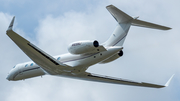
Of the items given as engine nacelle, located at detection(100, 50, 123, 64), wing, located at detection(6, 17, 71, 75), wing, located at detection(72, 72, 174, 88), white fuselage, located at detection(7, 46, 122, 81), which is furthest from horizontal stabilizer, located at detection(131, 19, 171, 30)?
wing, located at detection(6, 17, 71, 75)

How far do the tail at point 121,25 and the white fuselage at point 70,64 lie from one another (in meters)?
1.16

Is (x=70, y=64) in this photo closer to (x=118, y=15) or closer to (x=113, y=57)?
(x=113, y=57)

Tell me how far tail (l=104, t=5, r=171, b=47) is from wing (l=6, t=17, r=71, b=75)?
4.24m

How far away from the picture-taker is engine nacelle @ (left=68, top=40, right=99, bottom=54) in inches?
923

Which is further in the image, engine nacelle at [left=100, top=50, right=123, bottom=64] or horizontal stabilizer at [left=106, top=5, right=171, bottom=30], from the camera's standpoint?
engine nacelle at [left=100, top=50, right=123, bottom=64]

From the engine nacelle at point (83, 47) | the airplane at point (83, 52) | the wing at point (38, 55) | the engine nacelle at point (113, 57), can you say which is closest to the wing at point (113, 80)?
the airplane at point (83, 52)

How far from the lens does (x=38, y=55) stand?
2461 centimetres

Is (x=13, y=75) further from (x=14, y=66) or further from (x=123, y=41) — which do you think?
(x=123, y=41)

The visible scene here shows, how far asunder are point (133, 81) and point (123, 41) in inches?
225

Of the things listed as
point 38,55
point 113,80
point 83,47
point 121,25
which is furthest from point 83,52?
point 113,80

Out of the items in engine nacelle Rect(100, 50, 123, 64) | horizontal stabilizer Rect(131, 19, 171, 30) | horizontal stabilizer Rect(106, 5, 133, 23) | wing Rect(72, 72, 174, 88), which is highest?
horizontal stabilizer Rect(106, 5, 133, 23)

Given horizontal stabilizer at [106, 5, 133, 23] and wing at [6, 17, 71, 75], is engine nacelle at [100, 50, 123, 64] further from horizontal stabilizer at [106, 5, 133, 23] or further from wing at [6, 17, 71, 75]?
wing at [6, 17, 71, 75]

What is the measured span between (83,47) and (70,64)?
3107 mm

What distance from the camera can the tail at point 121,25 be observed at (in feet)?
82.1
